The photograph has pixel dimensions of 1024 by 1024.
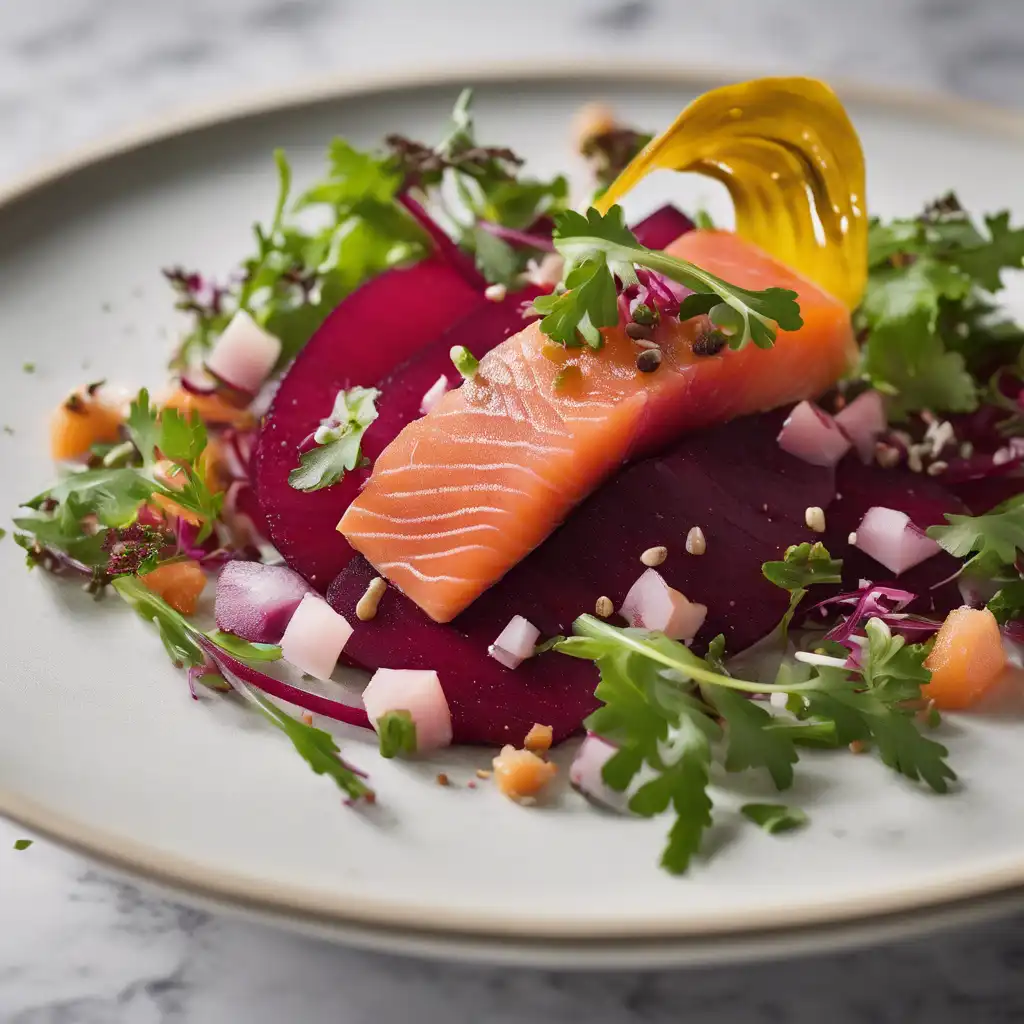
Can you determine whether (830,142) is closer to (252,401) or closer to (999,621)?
(999,621)

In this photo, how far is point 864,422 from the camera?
10.7 ft

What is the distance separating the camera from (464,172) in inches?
150

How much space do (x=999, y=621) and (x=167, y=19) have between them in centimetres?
517

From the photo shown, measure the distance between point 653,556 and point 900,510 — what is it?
67 centimetres

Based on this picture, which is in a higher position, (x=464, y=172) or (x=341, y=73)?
(x=341, y=73)

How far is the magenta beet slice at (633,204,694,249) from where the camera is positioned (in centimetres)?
350

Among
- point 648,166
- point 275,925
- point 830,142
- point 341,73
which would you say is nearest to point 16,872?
point 275,925

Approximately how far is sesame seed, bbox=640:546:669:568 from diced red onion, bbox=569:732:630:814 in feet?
1.44

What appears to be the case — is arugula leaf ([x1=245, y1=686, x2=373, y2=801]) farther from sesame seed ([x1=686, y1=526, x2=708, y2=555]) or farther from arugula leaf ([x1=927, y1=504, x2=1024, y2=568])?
arugula leaf ([x1=927, y1=504, x2=1024, y2=568])

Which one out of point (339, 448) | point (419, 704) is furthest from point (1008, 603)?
point (339, 448)

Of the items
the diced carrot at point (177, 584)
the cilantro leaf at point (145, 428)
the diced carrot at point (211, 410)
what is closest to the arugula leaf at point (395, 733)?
the diced carrot at point (177, 584)

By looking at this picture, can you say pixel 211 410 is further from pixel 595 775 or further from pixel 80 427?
pixel 595 775

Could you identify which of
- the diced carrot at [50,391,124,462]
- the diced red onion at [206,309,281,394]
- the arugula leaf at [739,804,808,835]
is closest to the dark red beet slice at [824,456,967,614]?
the arugula leaf at [739,804,808,835]

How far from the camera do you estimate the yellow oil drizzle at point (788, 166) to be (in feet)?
10.6
